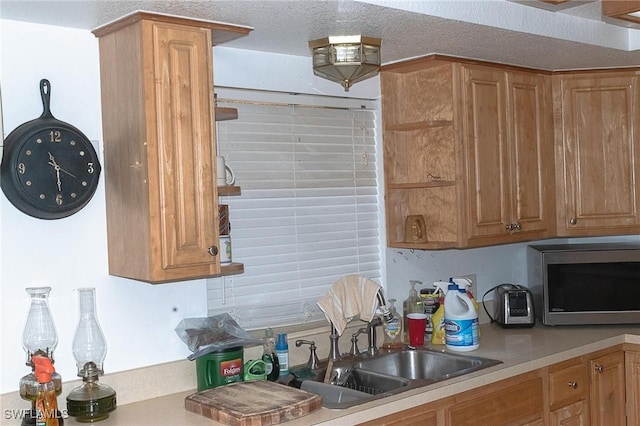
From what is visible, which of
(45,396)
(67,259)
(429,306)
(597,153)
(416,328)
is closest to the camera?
(45,396)

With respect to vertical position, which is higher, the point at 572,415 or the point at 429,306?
the point at 429,306

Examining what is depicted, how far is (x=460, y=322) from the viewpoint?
305 cm

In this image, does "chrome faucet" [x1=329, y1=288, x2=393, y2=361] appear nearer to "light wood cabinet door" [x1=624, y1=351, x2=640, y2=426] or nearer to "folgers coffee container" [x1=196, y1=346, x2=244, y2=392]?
"folgers coffee container" [x1=196, y1=346, x2=244, y2=392]

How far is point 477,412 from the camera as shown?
2738 mm

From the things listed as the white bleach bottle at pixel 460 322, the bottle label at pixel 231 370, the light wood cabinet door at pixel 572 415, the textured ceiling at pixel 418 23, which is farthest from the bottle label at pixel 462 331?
the textured ceiling at pixel 418 23

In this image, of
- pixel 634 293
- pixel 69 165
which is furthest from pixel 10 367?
pixel 634 293

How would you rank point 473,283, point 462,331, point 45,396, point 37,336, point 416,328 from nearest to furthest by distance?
point 45,396 → point 37,336 → point 462,331 → point 416,328 → point 473,283

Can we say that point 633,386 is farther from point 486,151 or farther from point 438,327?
point 486,151

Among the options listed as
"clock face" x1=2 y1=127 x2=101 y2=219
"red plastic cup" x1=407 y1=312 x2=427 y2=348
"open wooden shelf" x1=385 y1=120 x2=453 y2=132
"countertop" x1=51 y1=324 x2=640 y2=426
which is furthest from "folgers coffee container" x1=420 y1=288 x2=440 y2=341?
"clock face" x1=2 y1=127 x2=101 y2=219

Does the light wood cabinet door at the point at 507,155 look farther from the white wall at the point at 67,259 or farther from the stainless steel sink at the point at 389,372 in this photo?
the white wall at the point at 67,259

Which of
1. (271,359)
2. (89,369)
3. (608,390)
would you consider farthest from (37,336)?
(608,390)

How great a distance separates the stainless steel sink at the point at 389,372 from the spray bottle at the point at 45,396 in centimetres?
89

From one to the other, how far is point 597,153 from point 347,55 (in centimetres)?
164

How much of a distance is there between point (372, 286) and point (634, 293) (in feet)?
4.25
